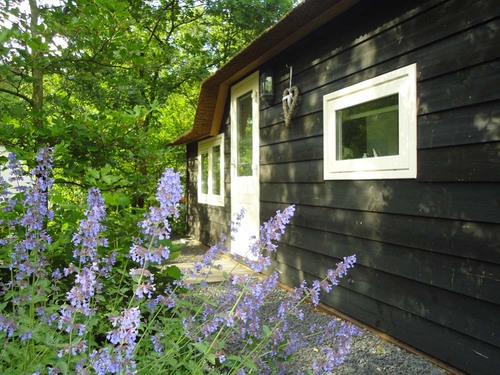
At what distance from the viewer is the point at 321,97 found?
4164 millimetres

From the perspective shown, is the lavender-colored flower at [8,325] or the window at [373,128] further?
the window at [373,128]

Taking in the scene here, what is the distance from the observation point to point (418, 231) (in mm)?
2924

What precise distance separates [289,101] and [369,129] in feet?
4.55

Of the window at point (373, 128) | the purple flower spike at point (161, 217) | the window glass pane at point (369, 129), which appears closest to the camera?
the purple flower spike at point (161, 217)

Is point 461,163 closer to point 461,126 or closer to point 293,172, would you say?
point 461,126

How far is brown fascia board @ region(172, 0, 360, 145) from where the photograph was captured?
3654mm

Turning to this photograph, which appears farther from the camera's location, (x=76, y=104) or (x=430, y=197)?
(x=76, y=104)

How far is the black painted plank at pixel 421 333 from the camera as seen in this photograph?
2.45m

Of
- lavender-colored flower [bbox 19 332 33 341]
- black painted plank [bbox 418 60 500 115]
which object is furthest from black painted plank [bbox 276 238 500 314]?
lavender-colored flower [bbox 19 332 33 341]

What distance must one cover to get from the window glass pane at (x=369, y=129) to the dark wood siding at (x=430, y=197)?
0.23 metres

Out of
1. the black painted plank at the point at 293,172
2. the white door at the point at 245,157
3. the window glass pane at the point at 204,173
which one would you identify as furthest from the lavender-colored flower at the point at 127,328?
the window glass pane at the point at 204,173

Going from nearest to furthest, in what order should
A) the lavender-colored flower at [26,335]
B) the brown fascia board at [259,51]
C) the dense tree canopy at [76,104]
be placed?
the lavender-colored flower at [26,335], the dense tree canopy at [76,104], the brown fascia board at [259,51]

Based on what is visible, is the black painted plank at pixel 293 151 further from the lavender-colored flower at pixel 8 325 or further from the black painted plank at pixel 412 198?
the lavender-colored flower at pixel 8 325

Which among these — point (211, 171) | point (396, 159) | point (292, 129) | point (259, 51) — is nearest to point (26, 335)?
point (396, 159)
